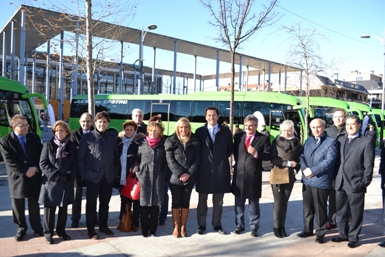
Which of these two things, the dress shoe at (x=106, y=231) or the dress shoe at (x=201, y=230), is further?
the dress shoe at (x=201, y=230)

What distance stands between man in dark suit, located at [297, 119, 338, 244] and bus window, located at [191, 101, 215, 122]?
40.3 feet

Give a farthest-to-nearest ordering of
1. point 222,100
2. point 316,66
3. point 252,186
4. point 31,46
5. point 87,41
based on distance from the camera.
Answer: point 31,46 < point 222,100 < point 316,66 < point 87,41 < point 252,186

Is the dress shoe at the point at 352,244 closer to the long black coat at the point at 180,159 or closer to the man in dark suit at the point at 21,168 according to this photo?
the long black coat at the point at 180,159

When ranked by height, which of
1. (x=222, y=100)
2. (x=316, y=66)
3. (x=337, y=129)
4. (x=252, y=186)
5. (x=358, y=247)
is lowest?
(x=358, y=247)

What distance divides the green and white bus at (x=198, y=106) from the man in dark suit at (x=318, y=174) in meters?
10.00

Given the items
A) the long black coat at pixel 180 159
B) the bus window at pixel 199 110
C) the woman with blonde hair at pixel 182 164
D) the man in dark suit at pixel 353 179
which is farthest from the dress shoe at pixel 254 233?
Result: the bus window at pixel 199 110

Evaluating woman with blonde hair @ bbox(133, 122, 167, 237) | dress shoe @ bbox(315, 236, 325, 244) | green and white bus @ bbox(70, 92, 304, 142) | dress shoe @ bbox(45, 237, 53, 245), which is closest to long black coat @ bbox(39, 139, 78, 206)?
dress shoe @ bbox(45, 237, 53, 245)

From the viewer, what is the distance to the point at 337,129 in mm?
6129

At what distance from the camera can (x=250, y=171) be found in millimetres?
5227

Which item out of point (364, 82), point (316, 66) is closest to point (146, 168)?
point (316, 66)

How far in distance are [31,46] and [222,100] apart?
2604cm

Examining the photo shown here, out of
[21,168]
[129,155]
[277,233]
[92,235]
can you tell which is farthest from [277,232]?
[21,168]

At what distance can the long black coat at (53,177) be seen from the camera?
15.4 feet

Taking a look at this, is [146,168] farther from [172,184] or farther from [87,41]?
[87,41]
